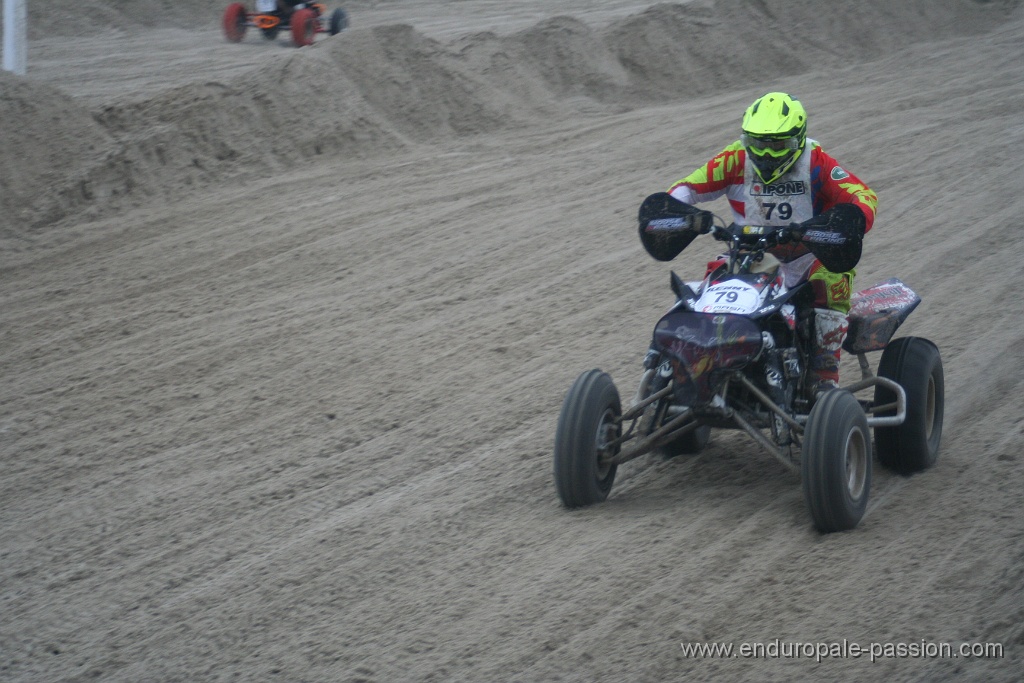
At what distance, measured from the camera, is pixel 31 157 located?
10.0 metres

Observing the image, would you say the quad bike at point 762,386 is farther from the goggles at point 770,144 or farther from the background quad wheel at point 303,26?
the background quad wheel at point 303,26

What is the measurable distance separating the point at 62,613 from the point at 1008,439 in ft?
16.7

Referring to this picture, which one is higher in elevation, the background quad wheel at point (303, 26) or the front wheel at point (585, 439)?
the background quad wheel at point (303, 26)

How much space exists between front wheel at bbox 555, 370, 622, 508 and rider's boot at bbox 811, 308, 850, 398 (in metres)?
1.13

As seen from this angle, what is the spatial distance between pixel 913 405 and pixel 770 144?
1.61 metres

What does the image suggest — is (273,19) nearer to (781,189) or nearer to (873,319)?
(781,189)

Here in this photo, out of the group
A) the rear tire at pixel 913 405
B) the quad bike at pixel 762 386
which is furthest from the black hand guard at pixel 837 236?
the rear tire at pixel 913 405

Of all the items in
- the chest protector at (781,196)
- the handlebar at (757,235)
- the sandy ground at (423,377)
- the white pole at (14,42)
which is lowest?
the sandy ground at (423,377)

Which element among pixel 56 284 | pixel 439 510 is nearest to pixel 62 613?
pixel 439 510

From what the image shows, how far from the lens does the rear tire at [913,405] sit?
5344 mm

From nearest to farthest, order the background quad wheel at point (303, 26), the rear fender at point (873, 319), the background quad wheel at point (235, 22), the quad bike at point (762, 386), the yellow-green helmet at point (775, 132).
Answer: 1. the quad bike at point (762, 386)
2. the yellow-green helmet at point (775, 132)
3. the rear fender at point (873, 319)
4. the background quad wheel at point (303, 26)
5. the background quad wheel at point (235, 22)

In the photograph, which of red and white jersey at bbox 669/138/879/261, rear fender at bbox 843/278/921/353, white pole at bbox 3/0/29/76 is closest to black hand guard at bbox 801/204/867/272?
red and white jersey at bbox 669/138/879/261

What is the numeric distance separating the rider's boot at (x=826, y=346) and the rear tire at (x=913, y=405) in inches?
13.8

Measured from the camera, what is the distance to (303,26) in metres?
16.9
